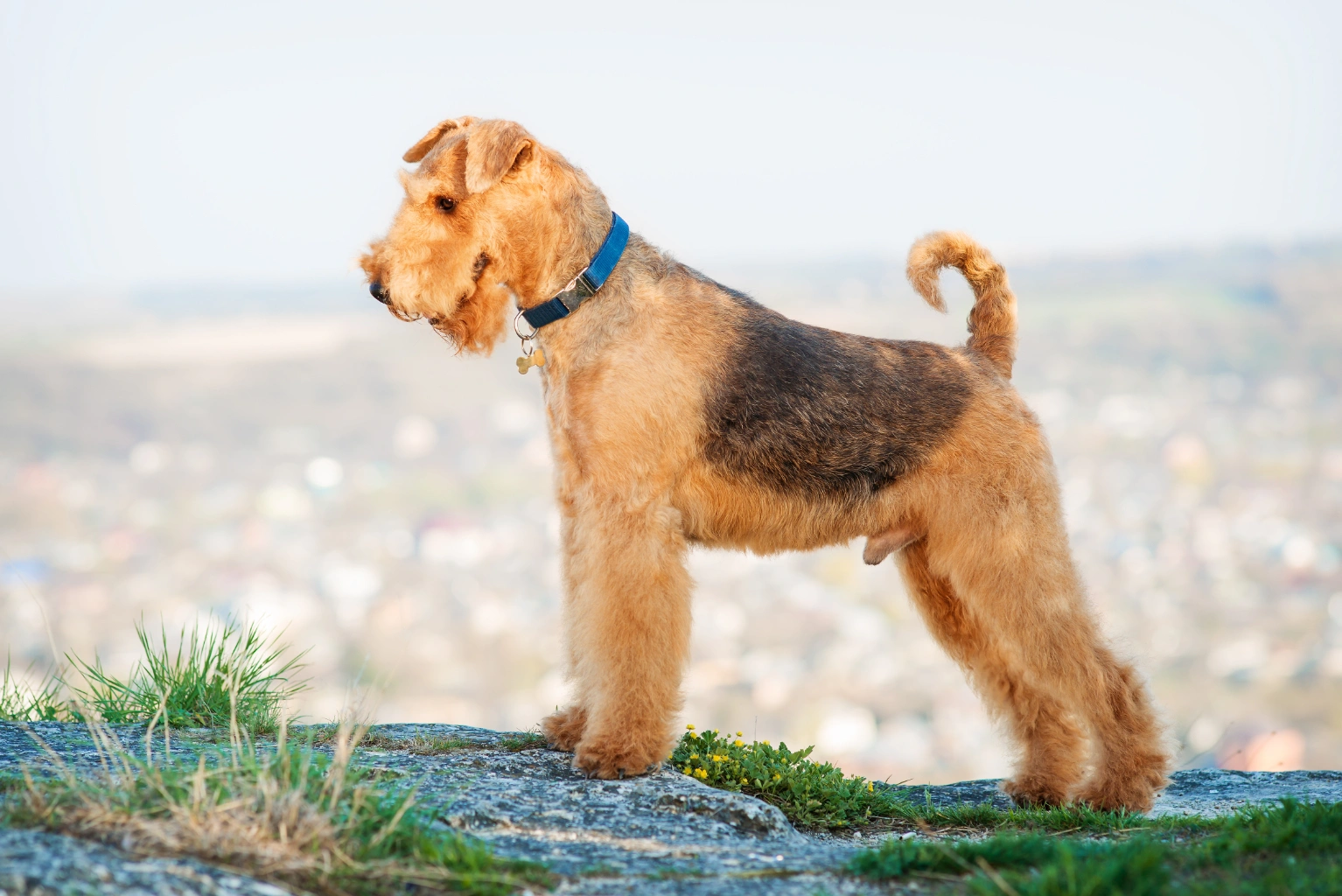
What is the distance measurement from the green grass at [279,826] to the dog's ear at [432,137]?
296 cm

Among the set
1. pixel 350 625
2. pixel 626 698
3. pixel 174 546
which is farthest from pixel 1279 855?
pixel 174 546

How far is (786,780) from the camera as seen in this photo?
4.76 m

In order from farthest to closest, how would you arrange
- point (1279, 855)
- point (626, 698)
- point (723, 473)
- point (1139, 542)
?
1. point (1139, 542)
2. point (723, 473)
3. point (626, 698)
4. point (1279, 855)

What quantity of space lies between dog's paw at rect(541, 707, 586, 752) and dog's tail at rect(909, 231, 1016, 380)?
272 cm

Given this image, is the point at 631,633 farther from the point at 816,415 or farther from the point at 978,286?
the point at 978,286

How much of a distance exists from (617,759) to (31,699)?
139 inches

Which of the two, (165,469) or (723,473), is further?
(165,469)

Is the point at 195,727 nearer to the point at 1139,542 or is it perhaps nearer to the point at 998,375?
the point at 998,375

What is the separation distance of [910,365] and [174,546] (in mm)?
23727

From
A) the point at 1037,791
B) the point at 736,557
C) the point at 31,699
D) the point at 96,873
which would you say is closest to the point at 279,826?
the point at 96,873

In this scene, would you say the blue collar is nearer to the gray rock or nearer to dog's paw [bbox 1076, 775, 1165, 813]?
the gray rock

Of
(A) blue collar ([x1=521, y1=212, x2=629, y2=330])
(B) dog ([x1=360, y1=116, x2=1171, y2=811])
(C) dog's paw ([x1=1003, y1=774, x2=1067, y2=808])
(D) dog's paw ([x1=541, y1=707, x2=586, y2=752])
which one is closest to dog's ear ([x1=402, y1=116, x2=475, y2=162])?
(B) dog ([x1=360, y1=116, x2=1171, y2=811])

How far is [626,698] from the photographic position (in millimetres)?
4312

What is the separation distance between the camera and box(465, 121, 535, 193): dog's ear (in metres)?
4.29
